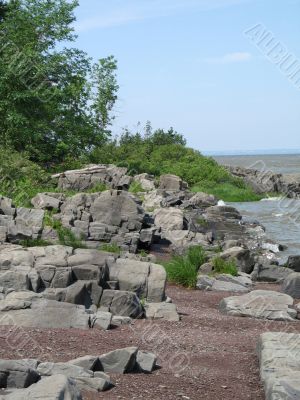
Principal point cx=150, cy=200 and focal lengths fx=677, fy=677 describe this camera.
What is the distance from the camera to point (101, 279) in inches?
494

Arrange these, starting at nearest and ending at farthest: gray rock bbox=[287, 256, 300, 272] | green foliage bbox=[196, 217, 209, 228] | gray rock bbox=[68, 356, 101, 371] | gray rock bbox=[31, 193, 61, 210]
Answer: gray rock bbox=[68, 356, 101, 371], gray rock bbox=[287, 256, 300, 272], gray rock bbox=[31, 193, 61, 210], green foliage bbox=[196, 217, 209, 228]

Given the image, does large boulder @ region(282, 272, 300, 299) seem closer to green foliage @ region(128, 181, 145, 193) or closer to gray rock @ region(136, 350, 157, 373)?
gray rock @ region(136, 350, 157, 373)

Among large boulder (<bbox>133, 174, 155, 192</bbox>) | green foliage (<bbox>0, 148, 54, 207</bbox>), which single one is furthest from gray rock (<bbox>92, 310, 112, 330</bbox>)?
large boulder (<bbox>133, 174, 155, 192</bbox>)

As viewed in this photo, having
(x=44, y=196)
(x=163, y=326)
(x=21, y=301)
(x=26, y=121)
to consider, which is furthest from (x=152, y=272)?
(x=26, y=121)

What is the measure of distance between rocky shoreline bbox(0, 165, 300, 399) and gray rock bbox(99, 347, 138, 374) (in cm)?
1

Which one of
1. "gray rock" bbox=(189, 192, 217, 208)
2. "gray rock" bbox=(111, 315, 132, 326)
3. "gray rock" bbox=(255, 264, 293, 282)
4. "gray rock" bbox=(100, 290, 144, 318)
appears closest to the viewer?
"gray rock" bbox=(111, 315, 132, 326)

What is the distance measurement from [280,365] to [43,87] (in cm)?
2945

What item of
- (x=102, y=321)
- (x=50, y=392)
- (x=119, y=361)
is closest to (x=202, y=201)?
(x=102, y=321)

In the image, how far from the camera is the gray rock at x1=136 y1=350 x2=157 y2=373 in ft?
26.4

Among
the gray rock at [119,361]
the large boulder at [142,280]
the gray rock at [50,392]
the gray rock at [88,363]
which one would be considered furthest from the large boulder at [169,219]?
the gray rock at [50,392]

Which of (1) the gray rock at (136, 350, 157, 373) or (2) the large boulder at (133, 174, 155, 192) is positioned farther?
(2) the large boulder at (133, 174, 155, 192)

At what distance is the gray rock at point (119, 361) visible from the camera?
7770 mm

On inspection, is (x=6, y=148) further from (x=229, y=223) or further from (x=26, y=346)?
(x=26, y=346)

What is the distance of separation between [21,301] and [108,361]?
3.29 metres
